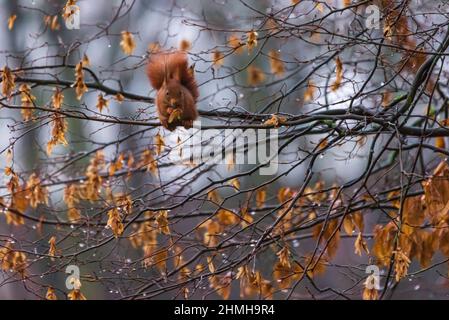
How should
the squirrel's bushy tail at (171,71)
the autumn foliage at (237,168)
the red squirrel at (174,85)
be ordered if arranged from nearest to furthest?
the autumn foliage at (237,168) < the red squirrel at (174,85) < the squirrel's bushy tail at (171,71)

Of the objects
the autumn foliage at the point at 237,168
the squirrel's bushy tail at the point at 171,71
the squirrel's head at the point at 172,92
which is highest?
the squirrel's bushy tail at the point at 171,71

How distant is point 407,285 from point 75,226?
4.75 m

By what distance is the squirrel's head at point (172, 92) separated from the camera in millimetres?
4920

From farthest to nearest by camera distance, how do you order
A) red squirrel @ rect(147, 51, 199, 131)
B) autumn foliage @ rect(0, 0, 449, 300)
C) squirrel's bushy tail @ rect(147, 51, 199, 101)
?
1. squirrel's bushy tail @ rect(147, 51, 199, 101)
2. red squirrel @ rect(147, 51, 199, 131)
3. autumn foliage @ rect(0, 0, 449, 300)

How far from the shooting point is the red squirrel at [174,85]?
15.9 ft

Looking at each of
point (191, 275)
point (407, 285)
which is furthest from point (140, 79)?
point (191, 275)

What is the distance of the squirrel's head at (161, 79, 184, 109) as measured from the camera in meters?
4.92

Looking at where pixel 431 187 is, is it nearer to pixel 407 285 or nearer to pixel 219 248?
pixel 219 248

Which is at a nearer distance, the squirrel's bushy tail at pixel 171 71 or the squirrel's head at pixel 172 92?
the squirrel's head at pixel 172 92

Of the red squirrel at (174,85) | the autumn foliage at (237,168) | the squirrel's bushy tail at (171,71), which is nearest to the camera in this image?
the autumn foliage at (237,168)

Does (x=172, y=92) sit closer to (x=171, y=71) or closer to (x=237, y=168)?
(x=171, y=71)

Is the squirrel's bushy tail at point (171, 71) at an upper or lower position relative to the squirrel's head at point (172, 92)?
upper

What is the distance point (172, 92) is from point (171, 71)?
0.16 m

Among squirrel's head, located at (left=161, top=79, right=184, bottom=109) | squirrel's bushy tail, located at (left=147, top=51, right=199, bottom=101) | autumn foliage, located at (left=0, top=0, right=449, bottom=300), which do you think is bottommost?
autumn foliage, located at (left=0, top=0, right=449, bottom=300)
